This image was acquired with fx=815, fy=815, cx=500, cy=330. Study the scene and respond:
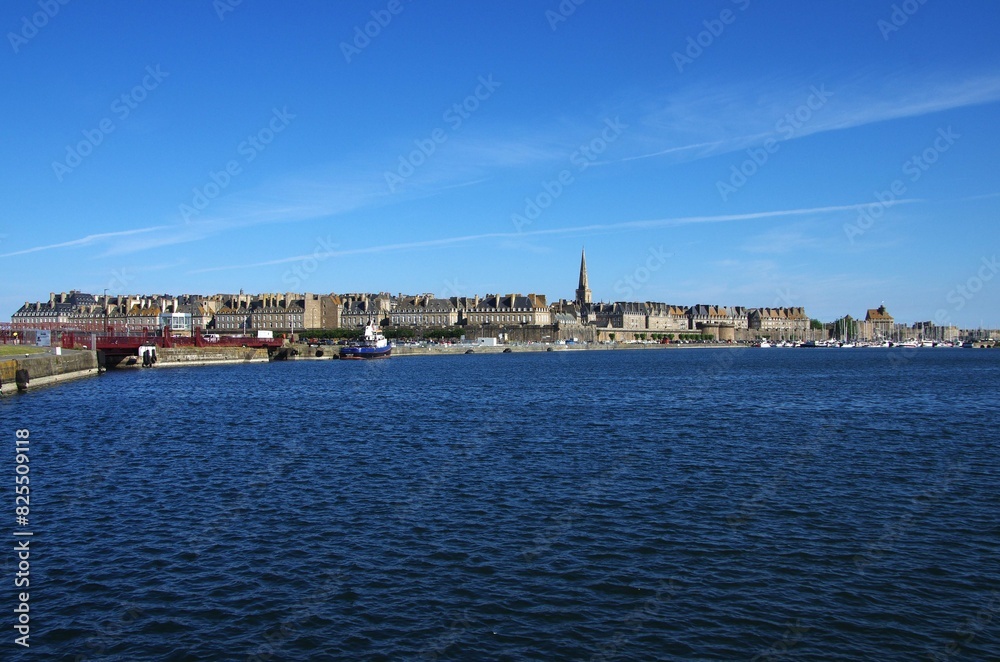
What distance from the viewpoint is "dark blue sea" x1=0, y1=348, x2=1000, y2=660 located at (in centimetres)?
1105

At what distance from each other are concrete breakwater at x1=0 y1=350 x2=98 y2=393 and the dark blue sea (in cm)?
1635

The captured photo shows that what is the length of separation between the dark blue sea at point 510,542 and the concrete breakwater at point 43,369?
16.4 m

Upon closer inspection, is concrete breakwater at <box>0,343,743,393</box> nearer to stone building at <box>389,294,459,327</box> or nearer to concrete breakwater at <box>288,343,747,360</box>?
concrete breakwater at <box>288,343,747,360</box>

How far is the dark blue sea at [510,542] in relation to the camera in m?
11.1

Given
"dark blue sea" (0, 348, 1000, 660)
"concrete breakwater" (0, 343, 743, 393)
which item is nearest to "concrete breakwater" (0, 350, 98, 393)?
"concrete breakwater" (0, 343, 743, 393)

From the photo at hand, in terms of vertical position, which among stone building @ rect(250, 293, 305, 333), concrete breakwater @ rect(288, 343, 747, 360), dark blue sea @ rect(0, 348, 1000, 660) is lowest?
dark blue sea @ rect(0, 348, 1000, 660)

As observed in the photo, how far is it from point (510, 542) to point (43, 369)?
46584 millimetres

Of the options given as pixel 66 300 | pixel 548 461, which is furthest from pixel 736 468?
pixel 66 300

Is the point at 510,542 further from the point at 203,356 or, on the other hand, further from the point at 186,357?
the point at 203,356

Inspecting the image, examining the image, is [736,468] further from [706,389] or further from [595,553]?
[706,389]

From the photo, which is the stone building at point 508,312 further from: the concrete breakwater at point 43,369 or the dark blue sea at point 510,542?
the dark blue sea at point 510,542

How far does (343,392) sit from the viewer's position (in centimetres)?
5103

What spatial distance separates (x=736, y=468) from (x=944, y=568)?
885 centimetres

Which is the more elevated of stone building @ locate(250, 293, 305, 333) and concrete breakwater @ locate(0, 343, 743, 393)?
stone building @ locate(250, 293, 305, 333)
